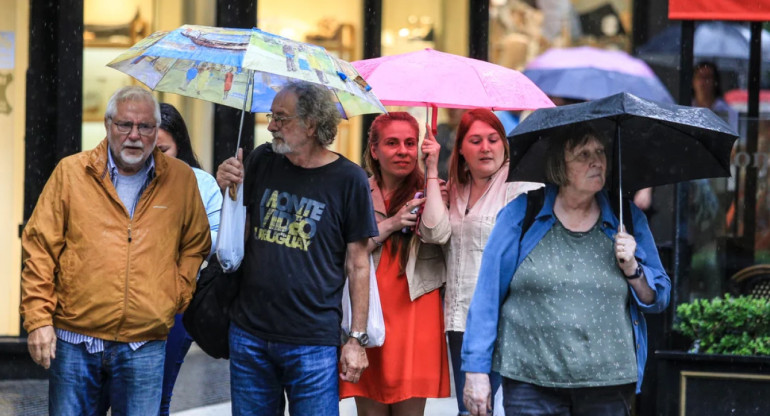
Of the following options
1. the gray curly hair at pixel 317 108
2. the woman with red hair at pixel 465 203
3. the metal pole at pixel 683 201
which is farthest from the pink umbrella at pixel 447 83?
the metal pole at pixel 683 201

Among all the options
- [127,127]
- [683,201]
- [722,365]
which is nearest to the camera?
[127,127]

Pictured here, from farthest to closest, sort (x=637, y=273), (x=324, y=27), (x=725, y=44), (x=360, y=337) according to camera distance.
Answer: (x=324, y=27) < (x=725, y=44) < (x=360, y=337) < (x=637, y=273)

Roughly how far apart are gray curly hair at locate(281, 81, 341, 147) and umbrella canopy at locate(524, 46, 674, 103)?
13.9 feet

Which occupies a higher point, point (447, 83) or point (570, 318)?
point (447, 83)

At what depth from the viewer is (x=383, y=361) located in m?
6.00

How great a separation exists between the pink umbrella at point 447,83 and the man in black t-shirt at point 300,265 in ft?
2.31

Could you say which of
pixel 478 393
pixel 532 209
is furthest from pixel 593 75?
pixel 478 393

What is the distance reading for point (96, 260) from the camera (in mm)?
5176

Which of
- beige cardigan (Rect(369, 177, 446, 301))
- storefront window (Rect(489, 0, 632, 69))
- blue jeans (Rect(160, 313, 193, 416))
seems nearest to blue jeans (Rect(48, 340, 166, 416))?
blue jeans (Rect(160, 313, 193, 416))

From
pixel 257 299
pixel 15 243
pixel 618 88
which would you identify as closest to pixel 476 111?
pixel 257 299

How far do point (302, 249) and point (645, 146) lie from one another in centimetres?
148

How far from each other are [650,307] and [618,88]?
4.91 metres

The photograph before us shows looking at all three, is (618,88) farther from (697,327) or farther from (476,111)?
(476,111)

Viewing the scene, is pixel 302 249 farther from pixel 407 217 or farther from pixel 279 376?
pixel 407 217
